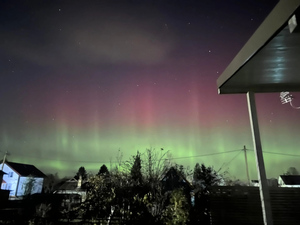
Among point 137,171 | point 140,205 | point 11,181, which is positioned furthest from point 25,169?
point 140,205

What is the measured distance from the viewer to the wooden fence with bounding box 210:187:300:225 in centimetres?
689

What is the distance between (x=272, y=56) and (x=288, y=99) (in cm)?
260

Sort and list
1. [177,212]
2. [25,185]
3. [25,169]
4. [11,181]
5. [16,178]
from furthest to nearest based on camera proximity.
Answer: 1. [25,169]
2. [16,178]
3. [11,181]
4. [25,185]
5. [177,212]

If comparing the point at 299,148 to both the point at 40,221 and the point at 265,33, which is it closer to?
the point at 265,33

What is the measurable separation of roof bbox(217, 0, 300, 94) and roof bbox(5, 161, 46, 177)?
4371 cm

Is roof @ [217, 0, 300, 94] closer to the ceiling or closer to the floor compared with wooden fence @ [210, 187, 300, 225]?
closer to the ceiling

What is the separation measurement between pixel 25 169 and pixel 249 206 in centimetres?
4567

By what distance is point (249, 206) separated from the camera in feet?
23.2

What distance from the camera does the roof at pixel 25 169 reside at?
4034 cm

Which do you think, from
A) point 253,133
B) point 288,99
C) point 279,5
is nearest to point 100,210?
point 253,133

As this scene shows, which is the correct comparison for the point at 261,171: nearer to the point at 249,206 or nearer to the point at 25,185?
the point at 249,206

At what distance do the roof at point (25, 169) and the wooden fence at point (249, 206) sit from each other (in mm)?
41056

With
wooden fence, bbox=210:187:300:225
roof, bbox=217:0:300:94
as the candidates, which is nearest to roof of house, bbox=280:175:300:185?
wooden fence, bbox=210:187:300:225

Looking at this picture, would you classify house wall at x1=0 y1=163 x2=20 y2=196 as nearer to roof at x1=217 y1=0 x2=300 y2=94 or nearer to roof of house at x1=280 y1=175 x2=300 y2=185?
roof at x1=217 y1=0 x2=300 y2=94
